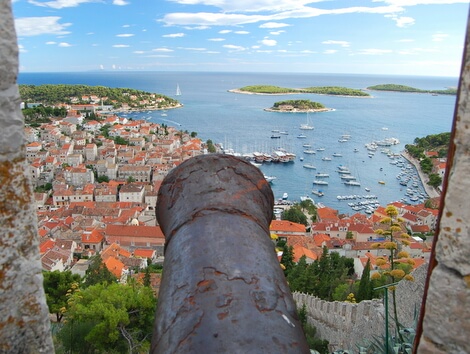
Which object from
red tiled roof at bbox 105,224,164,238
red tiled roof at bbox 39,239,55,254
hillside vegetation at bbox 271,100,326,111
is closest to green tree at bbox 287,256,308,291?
red tiled roof at bbox 105,224,164,238

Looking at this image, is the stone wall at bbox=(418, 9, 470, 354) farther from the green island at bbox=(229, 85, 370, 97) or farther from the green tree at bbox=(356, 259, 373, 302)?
the green island at bbox=(229, 85, 370, 97)

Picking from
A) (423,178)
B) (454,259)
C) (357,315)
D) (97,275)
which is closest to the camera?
(454,259)

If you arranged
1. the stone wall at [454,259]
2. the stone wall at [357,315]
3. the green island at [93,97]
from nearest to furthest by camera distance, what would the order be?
the stone wall at [454,259] < the stone wall at [357,315] < the green island at [93,97]

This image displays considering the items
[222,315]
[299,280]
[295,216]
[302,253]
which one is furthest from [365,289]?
[295,216]

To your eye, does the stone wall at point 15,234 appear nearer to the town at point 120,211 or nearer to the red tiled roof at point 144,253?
the town at point 120,211

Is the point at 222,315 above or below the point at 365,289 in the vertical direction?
above

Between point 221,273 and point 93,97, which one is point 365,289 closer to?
point 221,273

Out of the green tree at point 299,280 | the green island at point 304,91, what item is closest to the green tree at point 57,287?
the green tree at point 299,280
